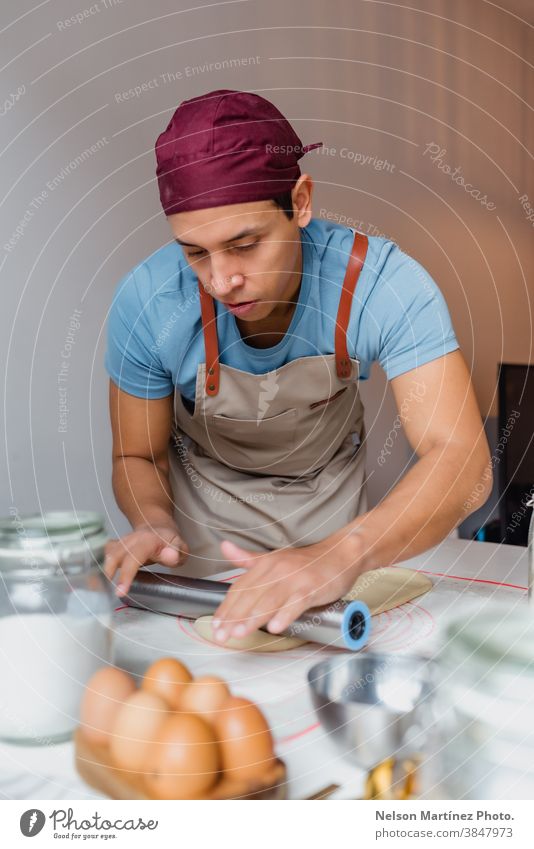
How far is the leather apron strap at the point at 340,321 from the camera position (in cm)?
82

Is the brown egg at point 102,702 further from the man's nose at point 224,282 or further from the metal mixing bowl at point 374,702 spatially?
the man's nose at point 224,282

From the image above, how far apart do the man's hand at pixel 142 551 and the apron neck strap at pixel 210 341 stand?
0.64 ft

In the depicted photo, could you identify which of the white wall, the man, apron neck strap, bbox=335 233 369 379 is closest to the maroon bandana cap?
the man

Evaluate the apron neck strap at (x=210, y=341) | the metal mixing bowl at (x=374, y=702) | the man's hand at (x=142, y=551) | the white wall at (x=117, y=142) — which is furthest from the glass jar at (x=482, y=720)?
the white wall at (x=117, y=142)

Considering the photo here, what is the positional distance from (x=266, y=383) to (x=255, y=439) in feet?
0.31

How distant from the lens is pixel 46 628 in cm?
43

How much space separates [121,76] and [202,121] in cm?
72

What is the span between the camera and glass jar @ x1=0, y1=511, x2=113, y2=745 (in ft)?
1.34

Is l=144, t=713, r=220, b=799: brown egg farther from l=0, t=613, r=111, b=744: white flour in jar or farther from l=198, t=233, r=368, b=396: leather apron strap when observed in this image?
l=198, t=233, r=368, b=396: leather apron strap

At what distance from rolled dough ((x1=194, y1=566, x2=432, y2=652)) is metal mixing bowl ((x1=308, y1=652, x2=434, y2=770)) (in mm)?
81

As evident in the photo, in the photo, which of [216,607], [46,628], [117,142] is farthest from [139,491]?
[117,142]

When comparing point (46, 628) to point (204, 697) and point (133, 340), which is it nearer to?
point (204, 697)

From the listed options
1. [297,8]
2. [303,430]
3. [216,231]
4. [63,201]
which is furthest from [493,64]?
[216,231]
